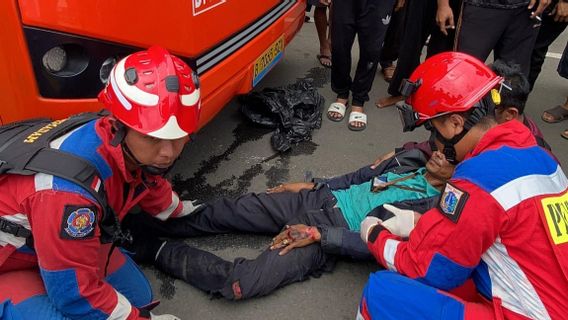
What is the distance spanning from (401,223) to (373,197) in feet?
1.12

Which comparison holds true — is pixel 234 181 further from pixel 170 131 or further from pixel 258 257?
pixel 170 131

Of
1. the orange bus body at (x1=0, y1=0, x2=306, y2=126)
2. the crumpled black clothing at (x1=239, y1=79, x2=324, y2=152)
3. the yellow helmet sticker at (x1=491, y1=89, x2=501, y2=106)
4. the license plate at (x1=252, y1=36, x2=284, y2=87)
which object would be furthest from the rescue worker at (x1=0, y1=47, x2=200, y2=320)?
the crumpled black clothing at (x1=239, y1=79, x2=324, y2=152)

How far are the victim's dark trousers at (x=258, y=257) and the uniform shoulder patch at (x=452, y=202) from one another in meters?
0.85

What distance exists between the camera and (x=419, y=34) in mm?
3844

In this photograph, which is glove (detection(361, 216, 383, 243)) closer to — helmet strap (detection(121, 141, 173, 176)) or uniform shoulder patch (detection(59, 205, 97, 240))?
helmet strap (detection(121, 141, 173, 176))

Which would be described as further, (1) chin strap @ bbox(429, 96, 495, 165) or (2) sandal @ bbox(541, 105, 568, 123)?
(2) sandal @ bbox(541, 105, 568, 123)

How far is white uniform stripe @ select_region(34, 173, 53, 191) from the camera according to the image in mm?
1498

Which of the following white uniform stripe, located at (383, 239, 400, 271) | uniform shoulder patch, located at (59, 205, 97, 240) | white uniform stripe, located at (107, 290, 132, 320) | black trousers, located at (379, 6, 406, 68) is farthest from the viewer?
black trousers, located at (379, 6, 406, 68)

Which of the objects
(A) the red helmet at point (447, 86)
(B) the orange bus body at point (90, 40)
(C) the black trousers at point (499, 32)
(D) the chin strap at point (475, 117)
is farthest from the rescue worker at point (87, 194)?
(C) the black trousers at point (499, 32)

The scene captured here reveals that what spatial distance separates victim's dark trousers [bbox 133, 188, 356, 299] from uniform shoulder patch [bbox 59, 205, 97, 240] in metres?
0.84

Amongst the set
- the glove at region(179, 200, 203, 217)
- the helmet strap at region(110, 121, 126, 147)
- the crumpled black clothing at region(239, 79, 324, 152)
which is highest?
the helmet strap at region(110, 121, 126, 147)

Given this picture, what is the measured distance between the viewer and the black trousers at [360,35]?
3.52 meters

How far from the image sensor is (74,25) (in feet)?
5.92

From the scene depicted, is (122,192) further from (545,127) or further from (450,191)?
→ (545,127)
